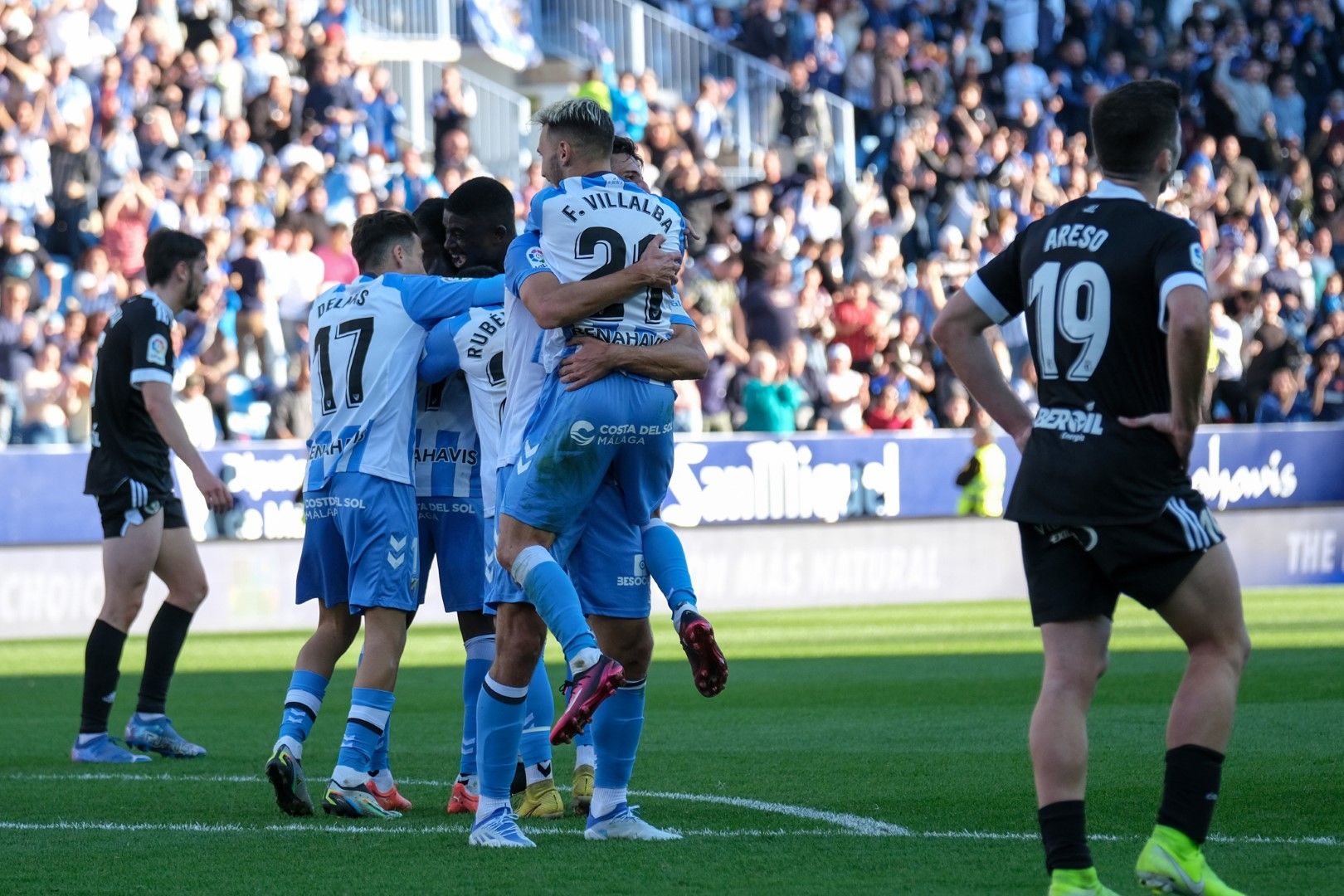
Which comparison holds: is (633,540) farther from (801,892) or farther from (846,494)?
(846,494)

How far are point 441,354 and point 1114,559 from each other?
318 cm

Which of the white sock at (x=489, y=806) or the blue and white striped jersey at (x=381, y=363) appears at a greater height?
the blue and white striped jersey at (x=381, y=363)

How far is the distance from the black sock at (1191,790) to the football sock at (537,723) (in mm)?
2774

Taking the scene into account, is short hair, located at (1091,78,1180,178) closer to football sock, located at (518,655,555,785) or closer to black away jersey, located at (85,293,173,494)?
football sock, located at (518,655,555,785)

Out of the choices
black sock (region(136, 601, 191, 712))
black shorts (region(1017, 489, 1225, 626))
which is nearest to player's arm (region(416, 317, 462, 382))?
black sock (region(136, 601, 191, 712))

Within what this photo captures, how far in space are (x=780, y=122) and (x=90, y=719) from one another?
19544 mm

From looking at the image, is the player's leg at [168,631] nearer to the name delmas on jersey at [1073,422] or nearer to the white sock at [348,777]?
the white sock at [348,777]

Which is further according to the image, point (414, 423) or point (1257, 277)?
point (1257, 277)

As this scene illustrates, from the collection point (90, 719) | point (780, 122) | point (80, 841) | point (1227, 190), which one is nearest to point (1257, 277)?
point (1227, 190)

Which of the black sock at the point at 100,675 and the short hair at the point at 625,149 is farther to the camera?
the black sock at the point at 100,675

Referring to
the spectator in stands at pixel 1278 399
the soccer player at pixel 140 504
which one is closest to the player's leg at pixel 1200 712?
the soccer player at pixel 140 504

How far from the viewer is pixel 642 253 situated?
244 inches

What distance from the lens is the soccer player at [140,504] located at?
30.5 ft

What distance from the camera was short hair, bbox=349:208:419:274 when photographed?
7.49 metres
